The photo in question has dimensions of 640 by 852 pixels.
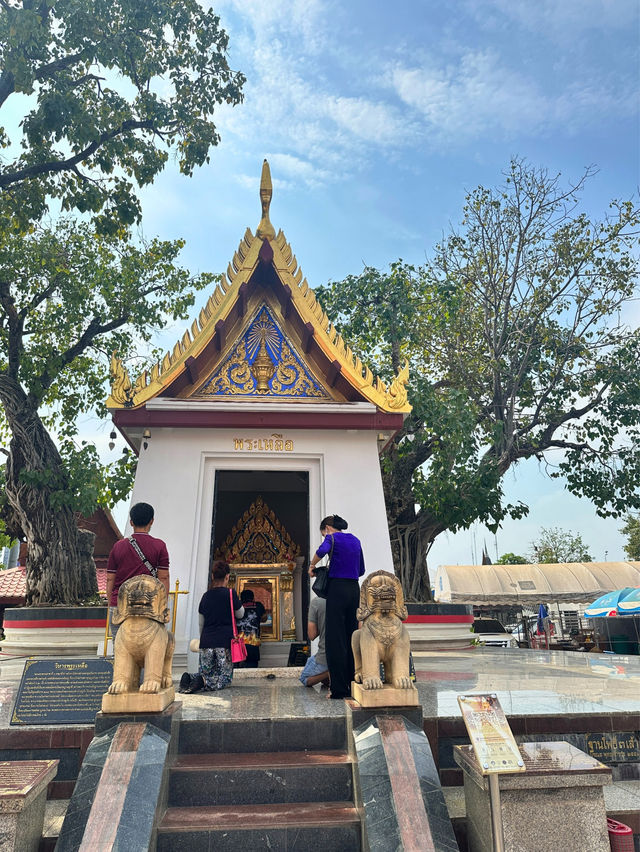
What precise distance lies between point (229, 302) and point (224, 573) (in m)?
3.82

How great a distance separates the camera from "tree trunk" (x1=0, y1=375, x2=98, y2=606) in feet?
31.8

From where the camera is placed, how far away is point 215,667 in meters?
5.50

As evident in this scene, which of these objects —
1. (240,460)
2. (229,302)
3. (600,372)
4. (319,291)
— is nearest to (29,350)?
(229,302)

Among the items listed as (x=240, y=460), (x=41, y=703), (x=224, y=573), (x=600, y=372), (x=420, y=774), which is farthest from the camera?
(x=600, y=372)

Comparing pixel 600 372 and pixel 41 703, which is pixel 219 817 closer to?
pixel 41 703

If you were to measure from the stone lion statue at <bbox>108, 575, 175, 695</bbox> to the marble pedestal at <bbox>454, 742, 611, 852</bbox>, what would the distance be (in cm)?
201

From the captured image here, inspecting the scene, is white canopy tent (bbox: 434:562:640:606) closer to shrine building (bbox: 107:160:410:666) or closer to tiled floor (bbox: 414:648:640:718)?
tiled floor (bbox: 414:648:640:718)

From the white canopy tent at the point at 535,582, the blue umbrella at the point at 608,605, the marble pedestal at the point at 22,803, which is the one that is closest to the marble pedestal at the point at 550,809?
the marble pedestal at the point at 22,803

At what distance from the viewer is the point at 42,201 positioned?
8.27 metres

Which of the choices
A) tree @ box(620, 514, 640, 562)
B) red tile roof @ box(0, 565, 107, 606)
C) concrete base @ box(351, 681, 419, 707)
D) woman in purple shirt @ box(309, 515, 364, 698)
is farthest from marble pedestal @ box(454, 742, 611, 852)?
tree @ box(620, 514, 640, 562)

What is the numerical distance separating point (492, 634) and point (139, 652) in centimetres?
2159

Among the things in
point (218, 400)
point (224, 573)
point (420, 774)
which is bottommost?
point (420, 774)

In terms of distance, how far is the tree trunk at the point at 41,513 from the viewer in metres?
9.69

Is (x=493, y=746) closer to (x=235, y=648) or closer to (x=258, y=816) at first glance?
(x=258, y=816)
